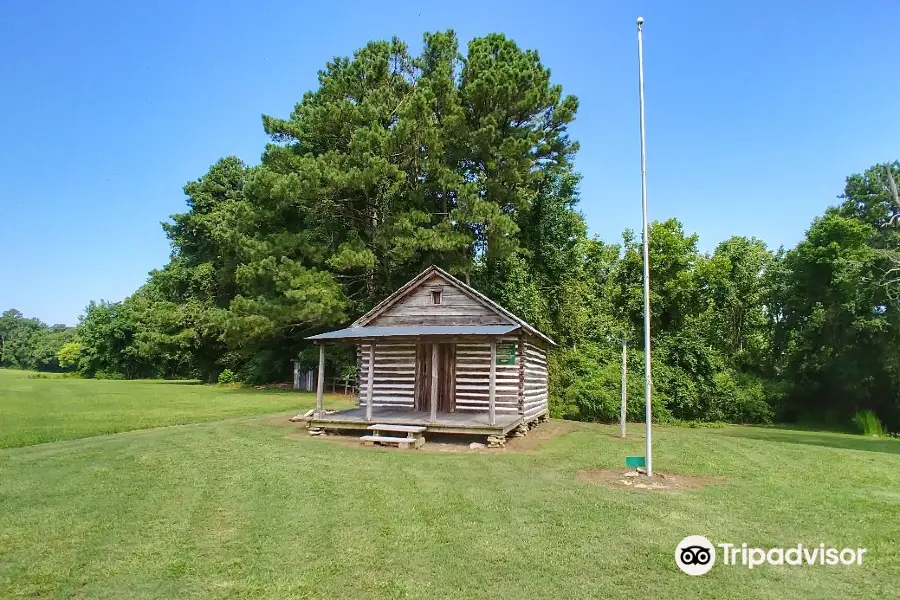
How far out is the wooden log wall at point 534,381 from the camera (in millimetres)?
17737

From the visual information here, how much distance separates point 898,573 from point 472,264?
25070mm

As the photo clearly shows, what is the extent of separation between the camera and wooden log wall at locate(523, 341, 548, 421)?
698 inches

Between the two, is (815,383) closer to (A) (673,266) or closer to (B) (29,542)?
(A) (673,266)

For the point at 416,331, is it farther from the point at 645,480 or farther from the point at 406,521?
the point at 406,521

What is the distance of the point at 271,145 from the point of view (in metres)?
32.9

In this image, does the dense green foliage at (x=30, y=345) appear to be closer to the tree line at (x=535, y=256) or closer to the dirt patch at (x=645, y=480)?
the tree line at (x=535, y=256)

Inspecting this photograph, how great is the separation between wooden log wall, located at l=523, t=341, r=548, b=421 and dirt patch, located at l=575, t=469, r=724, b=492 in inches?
256

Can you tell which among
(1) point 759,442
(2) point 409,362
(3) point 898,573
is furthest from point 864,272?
(3) point 898,573

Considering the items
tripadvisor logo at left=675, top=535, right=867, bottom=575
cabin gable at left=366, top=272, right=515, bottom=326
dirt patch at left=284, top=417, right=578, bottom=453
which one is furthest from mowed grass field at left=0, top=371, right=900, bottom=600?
cabin gable at left=366, top=272, right=515, bottom=326

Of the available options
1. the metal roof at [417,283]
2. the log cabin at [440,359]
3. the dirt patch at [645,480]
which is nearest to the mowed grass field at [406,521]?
the dirt patch at [645,480]

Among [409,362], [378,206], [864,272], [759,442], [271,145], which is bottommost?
[759,442]

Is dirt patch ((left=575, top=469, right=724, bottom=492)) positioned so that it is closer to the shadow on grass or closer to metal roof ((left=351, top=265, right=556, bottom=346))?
metal roof ((left=351, top=265, right=556, bottom=346))

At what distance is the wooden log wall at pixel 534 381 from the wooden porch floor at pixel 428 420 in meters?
1.46

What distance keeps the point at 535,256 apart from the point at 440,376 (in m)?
14.7
